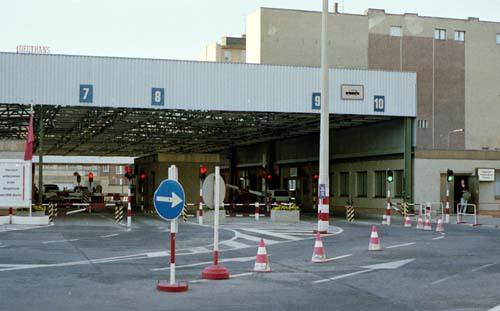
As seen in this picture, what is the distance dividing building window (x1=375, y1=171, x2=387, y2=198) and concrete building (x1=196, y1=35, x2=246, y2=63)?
61.5 m

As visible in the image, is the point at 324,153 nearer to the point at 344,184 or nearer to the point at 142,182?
the point at 344,184

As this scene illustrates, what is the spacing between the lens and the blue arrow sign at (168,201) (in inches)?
500

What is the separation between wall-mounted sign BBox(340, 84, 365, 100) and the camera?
42.5m

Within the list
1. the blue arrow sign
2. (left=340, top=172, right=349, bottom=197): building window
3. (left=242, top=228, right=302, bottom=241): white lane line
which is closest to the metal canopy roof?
(left=340, top=172, right=349, bottom=197): building window

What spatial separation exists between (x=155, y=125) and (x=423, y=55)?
22.1 metres

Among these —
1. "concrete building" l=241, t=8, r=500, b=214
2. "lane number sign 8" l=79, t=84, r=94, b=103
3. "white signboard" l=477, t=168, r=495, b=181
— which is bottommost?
"white signboard" l=477, t=168, r=495, b=181

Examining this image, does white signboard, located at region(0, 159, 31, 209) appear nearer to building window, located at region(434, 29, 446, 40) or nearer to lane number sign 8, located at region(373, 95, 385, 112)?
lane number sign 8, located at region(373, 95, 385, 112)

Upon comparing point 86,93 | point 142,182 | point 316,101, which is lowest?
point 142,182

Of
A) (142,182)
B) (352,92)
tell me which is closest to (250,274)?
(352,92)

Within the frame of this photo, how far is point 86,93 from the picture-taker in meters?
38.3

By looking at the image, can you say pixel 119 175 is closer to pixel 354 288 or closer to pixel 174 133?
pixel 174 133

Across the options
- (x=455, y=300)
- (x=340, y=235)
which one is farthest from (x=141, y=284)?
(x=340, y=235)

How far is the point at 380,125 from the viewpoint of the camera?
5050cm

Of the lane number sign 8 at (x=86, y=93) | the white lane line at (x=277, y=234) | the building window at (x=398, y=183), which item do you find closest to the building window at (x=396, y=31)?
the building window at (x=398, y=183)
